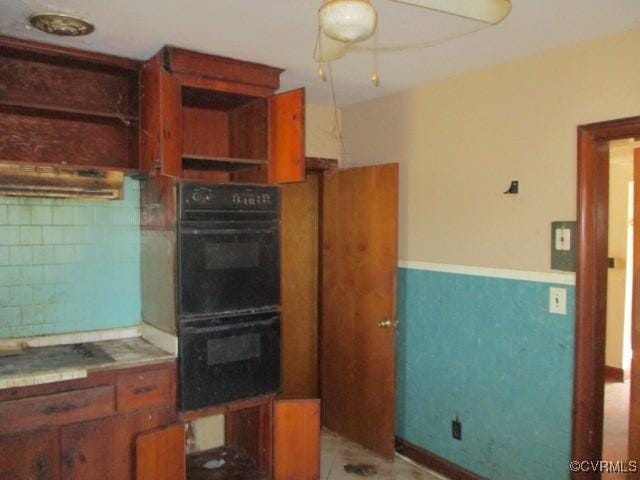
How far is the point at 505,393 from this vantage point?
2.75m

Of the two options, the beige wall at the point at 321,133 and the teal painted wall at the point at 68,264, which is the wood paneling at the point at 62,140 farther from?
the beige wall at the point at 321,133

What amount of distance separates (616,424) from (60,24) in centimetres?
440

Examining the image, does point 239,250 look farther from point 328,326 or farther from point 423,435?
point 423,435

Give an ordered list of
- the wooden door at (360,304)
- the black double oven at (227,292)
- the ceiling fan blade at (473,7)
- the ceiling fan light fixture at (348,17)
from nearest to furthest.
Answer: the ceiling fan light fixture at (348,17) < the ceiling fan blade at (473,7) < the black double oven at (227,292) < the wooden door at (360,304)

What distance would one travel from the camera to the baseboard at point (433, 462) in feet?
9.70

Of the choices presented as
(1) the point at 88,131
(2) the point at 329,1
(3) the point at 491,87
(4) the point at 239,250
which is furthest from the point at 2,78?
(3) the point at 491,87

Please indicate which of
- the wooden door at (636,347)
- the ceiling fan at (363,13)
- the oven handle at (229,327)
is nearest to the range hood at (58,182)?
the oven handle at (229,327)

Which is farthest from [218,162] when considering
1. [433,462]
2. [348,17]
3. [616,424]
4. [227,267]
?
[616,424]

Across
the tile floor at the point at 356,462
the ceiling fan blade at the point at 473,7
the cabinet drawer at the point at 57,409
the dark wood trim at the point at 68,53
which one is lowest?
the tile floor at the point at 356,462

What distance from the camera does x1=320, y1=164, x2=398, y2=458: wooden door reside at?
3197mm

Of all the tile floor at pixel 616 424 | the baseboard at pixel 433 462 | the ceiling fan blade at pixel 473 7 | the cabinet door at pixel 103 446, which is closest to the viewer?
the ceiling fan blade at pixel 473 7

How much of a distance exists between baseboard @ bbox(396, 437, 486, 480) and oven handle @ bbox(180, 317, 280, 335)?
128cm

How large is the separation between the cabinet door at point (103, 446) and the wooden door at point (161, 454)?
75 millimetres

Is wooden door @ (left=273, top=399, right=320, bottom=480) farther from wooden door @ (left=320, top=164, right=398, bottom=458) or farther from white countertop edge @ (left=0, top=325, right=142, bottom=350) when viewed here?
white countertop edge @ (left=0, top=325, right=142, bottom=350)
